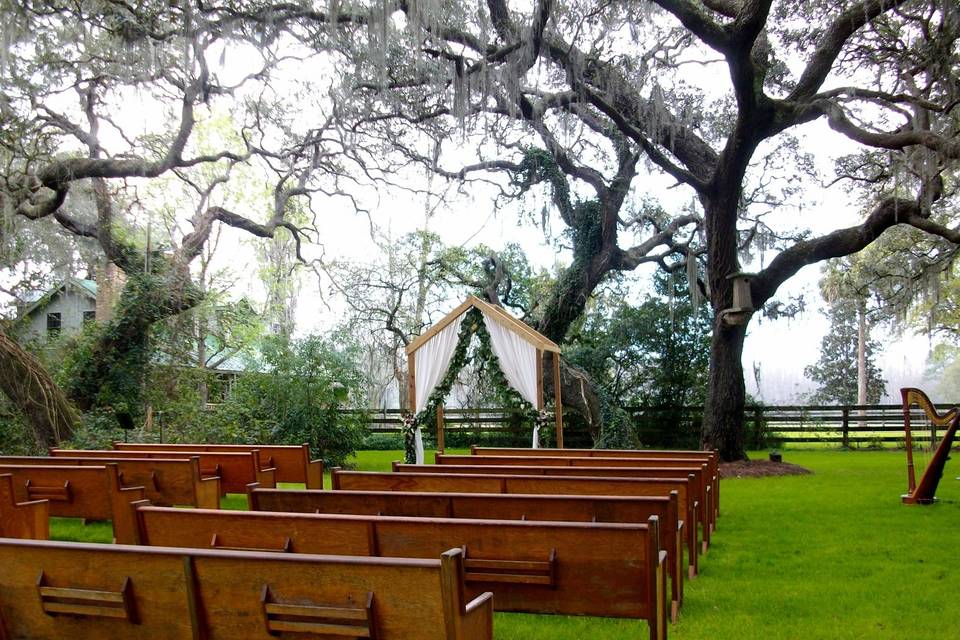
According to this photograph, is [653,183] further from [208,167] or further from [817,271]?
[208,167]

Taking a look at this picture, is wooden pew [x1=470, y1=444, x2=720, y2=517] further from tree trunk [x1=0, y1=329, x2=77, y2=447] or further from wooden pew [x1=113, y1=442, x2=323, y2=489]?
tree trunk [x1=0, y1=329, x2=77, y2=447]

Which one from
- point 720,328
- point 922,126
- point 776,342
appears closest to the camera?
point 922,126

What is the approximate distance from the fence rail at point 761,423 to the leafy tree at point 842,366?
7.81 metres

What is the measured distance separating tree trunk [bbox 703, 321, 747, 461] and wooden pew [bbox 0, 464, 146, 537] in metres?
9.69

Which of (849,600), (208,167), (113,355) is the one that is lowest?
(849,600)

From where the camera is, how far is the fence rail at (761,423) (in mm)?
17328

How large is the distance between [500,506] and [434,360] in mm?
7636

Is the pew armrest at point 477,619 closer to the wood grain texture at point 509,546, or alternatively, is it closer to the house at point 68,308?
the wood grain texture at point 509,546

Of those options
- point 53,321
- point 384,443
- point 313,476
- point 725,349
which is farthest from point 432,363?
point 53,321

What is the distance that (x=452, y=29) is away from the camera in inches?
438

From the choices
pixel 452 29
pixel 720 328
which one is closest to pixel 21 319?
pixel 452 29

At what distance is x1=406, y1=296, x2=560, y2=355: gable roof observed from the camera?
10461mm

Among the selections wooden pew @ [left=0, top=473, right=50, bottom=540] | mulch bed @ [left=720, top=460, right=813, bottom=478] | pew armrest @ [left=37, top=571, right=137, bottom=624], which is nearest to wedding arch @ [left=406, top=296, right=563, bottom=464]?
mulch bed @ [left=720, top=460, right=813, bottom=478]

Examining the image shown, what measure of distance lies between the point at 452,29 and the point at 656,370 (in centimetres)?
956
